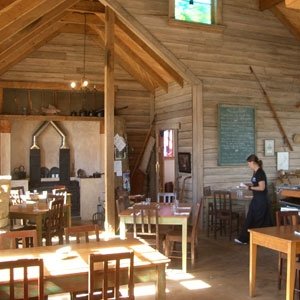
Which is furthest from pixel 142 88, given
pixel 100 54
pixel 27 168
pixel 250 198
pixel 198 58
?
pixel 250 198

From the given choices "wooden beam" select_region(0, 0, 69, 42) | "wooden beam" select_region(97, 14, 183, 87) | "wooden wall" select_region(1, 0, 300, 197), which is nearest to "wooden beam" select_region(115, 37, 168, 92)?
"wooden beam" select_region(97, 14, 183, 87)

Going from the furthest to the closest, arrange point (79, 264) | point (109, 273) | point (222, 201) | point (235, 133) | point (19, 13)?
point (235, 133) < point (222, 201) < point (19, 13) < point (79, 264) < point (109, 273)

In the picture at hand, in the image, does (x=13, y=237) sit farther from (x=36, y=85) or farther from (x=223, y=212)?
(x=36, y=85)

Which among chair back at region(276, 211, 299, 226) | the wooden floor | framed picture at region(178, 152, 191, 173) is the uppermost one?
framed picture at region(178, 152, 191, 173)

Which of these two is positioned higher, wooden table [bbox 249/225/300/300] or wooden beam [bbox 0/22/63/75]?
wooden beam [bbox 0/22/63/75]

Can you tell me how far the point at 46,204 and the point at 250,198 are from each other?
3.77 m

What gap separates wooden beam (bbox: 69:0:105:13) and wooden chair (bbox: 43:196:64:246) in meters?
4.30

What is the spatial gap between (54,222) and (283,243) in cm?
390

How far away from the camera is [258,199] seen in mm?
7176

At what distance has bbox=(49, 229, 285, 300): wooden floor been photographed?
4.81 meters

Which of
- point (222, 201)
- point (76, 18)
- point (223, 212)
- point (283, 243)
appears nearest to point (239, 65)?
point (222, 201)

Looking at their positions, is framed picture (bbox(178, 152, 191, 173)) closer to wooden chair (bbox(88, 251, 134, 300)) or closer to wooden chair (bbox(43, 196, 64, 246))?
wooden chair (bbox(43, 196, 64, 246))

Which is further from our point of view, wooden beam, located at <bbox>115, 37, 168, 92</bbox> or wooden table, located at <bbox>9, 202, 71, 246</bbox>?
wooden beam, located at <bbox>115, 37, 168, 92</bbox>

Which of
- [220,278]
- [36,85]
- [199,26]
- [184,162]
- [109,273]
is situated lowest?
[220,278]
